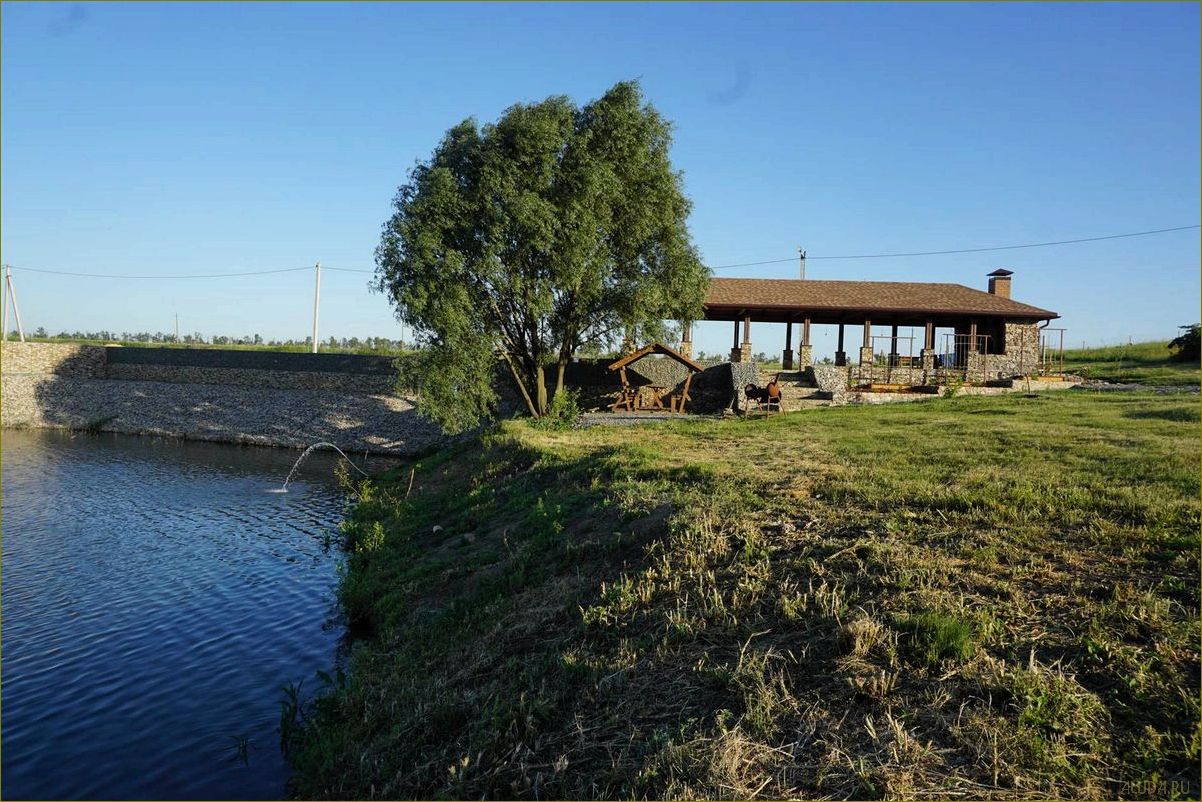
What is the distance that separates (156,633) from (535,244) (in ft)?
64.7

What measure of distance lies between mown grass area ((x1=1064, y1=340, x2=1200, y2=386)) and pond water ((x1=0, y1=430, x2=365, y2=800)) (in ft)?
124

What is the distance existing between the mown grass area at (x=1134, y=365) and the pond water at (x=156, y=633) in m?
37.7

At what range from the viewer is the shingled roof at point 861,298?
40.3m

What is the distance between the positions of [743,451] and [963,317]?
30.9 m

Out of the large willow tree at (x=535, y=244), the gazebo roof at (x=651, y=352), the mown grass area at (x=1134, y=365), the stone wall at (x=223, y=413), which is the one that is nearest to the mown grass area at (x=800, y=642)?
the large willow tree at (x=535, y=244)

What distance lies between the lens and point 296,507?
23.9 metres

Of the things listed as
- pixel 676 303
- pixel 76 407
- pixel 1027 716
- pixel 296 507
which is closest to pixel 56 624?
pixel 296 507

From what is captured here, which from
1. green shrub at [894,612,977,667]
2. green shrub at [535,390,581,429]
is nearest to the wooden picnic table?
green shrub at [535,390,581,429]

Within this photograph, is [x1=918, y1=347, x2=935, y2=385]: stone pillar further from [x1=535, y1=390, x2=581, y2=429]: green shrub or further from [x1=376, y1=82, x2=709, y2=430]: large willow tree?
[x1=535, y1=390, x2=581, y2=429]: green shrub

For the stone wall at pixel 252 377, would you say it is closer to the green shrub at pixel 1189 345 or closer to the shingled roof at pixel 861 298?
the shingled roof at pixel 861 298

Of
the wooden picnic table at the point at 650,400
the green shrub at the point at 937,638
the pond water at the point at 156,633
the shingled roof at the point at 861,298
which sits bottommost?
the pond water at the point at 156,633

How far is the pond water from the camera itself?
335 inches

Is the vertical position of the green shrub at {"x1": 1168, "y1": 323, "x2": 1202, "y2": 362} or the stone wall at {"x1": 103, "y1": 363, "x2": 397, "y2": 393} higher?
the green shrub at {"x1": 1168, "y1": 323, "x2": 1202, "y2": 362}

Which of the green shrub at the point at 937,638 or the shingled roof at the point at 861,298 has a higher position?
the shingled roof at the point at 861,298
